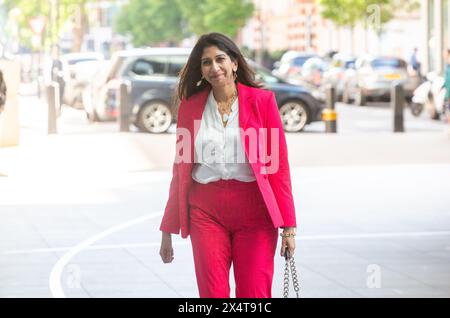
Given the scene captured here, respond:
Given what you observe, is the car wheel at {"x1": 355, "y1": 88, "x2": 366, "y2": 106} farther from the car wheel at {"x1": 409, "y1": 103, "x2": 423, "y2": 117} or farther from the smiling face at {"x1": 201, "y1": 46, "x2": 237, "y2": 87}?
the smiling face at {"x1": 201, "y1": 46, "x2": 237, "y2": 87}

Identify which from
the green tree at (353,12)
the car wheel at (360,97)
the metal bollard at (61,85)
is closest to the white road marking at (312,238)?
the metal bollard at (61,85)

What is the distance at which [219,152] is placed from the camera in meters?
5.87

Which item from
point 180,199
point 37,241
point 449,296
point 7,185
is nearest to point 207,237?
point 180,199

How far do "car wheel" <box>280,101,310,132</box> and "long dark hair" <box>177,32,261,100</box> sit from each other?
859 inches

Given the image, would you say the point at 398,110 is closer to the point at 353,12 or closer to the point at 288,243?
the point at 288,243

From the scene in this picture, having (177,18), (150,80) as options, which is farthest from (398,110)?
(177,18)

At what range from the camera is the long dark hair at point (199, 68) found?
598 cm

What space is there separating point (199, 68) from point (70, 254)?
16.6 ft

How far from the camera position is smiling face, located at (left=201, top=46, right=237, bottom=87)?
593 cm

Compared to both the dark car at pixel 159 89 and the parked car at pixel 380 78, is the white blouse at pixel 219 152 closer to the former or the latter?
the dark car at pixel 159 89

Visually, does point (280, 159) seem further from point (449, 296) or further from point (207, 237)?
point (449, 296)

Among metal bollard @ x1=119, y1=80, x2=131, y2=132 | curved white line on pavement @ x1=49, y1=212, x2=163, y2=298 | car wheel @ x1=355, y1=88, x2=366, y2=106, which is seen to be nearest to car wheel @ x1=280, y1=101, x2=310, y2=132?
metal bollard @ x1=119, y1=80, x2=131, y2=132

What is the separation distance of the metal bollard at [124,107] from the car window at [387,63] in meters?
15.2
